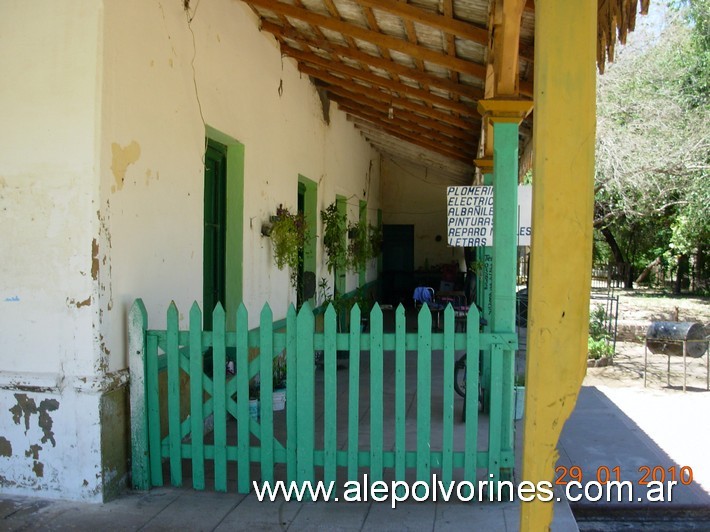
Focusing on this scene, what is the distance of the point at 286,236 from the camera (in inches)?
291

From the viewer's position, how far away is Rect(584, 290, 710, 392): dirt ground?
31.9 feet

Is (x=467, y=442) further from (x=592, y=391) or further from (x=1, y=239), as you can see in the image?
(x=592, y=391)

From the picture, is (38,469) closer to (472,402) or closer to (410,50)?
(472,402)

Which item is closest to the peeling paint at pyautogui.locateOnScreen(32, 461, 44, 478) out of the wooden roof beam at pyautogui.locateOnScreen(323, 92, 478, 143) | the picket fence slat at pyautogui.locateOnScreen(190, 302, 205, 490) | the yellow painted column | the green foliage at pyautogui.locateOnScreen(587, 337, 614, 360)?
the picket fence slat at pyautogui.locateOnScreen(190, 302, 205, 490)

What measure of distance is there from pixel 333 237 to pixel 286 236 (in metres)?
3.03

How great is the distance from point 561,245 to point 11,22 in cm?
347

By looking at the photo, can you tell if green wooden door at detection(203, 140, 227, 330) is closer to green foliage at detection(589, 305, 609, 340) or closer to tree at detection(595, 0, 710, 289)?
green foliage at detection(589, 305, 609, 340)

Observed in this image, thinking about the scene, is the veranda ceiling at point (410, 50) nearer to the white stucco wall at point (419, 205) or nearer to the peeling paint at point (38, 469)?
the peeling paint at point (38, 469)

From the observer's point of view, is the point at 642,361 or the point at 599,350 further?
the point at 642,361

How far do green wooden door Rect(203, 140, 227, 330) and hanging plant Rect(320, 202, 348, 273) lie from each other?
3.81 meters

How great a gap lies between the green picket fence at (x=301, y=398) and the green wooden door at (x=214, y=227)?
1.73 m

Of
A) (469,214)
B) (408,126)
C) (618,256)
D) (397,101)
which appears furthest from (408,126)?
(618,256)

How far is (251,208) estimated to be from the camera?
6668mm

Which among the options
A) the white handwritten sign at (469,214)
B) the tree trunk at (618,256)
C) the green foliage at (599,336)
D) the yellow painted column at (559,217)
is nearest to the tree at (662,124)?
the green foliage at (599,336)
